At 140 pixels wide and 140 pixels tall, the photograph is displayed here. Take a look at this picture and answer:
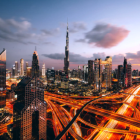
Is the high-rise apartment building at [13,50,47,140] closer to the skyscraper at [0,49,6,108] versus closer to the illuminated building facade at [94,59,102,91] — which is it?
the skyscraper at [0,49,6,108]

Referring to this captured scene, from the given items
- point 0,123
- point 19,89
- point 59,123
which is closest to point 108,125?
point 59,123

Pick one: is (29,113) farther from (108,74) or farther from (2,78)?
(108,74)

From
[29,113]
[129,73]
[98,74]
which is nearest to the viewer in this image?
[29,113]

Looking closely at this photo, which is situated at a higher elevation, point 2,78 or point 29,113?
point 2,78

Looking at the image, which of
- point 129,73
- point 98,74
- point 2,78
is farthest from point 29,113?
point 129,73

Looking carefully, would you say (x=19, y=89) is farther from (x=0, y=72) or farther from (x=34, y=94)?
(x=0, y=72)

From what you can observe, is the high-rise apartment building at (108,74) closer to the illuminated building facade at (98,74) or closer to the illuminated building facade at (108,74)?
the illuminated building facade at (108,74)

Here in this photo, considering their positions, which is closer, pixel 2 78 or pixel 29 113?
pixel 29 113

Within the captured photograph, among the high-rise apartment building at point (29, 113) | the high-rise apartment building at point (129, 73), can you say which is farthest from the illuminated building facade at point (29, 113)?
the high-rise apartment building at point (129, 73)

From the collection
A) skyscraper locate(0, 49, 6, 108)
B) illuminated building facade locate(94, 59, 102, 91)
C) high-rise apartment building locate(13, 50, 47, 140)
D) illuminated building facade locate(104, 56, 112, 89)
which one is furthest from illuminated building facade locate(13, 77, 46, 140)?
illuminated building facade locate(104, 56, 112, 89)
